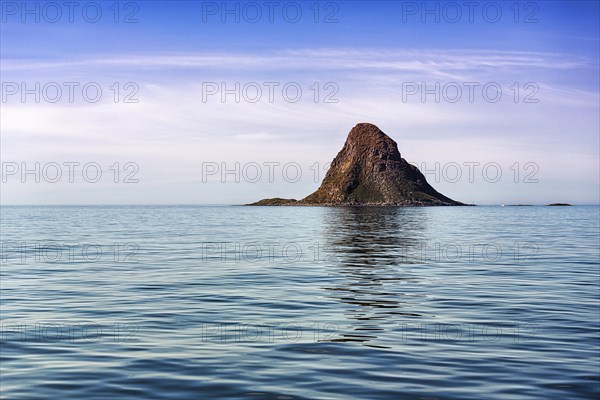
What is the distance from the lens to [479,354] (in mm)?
14914

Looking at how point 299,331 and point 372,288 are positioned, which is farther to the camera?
point 372,288

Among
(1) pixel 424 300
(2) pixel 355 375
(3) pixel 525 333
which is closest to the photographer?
(2) pixel 355 375

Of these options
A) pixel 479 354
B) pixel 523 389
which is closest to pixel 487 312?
pixel 479 354

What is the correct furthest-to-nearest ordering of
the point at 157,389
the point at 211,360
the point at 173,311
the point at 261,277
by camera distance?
the point at 261,277, the point at 173,311, the point at 211,360, the point at 157,389

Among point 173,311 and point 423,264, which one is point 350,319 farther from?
point 423,264

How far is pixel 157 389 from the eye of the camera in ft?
39.5

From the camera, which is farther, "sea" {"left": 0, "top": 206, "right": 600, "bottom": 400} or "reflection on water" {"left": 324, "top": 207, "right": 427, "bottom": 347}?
"reflection on water" {"left": 324, "top": 207, "right": 427, "bottom": 347}

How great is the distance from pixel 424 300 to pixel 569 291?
23.5ft

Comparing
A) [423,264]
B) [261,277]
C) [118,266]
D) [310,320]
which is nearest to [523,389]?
[310,320]

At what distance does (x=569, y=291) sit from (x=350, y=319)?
38.6ft

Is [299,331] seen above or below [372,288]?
below

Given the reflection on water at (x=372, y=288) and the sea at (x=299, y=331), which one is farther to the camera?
the reflection on water at (x=372, y=288)

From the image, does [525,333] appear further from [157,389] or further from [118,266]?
[118,266]

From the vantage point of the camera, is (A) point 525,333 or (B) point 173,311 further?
(B) point 173,311
